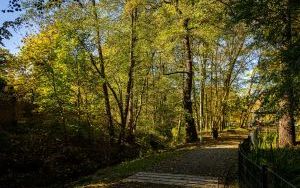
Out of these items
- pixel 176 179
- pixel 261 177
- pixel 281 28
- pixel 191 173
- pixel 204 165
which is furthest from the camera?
pixel 204 165

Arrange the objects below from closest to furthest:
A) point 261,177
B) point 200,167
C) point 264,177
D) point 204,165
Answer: point 264,177, point 261,177, point 200,167, point 204,165

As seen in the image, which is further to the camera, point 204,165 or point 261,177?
point 204,165

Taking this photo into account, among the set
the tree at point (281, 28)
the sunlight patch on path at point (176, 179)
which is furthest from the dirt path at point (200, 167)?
the tree at point (281, 28)

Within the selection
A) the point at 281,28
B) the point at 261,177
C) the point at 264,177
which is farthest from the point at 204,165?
the point at 264,177

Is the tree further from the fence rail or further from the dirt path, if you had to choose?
the fence rail

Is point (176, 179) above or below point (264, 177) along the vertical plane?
below

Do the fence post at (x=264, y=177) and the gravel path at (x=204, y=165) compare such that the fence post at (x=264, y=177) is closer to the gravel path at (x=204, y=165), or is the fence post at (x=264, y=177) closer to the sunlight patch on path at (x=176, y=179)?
the sunlight patch on path at (x=176, y=179)

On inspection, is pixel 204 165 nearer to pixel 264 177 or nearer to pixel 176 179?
pixel 176 179

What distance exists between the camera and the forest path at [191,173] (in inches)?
493

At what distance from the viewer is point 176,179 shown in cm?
1316

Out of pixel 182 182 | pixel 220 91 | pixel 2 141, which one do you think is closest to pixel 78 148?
pixel 2 141

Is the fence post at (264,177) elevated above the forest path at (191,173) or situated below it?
above

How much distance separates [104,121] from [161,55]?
705 cm

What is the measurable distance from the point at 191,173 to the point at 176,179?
141cm
